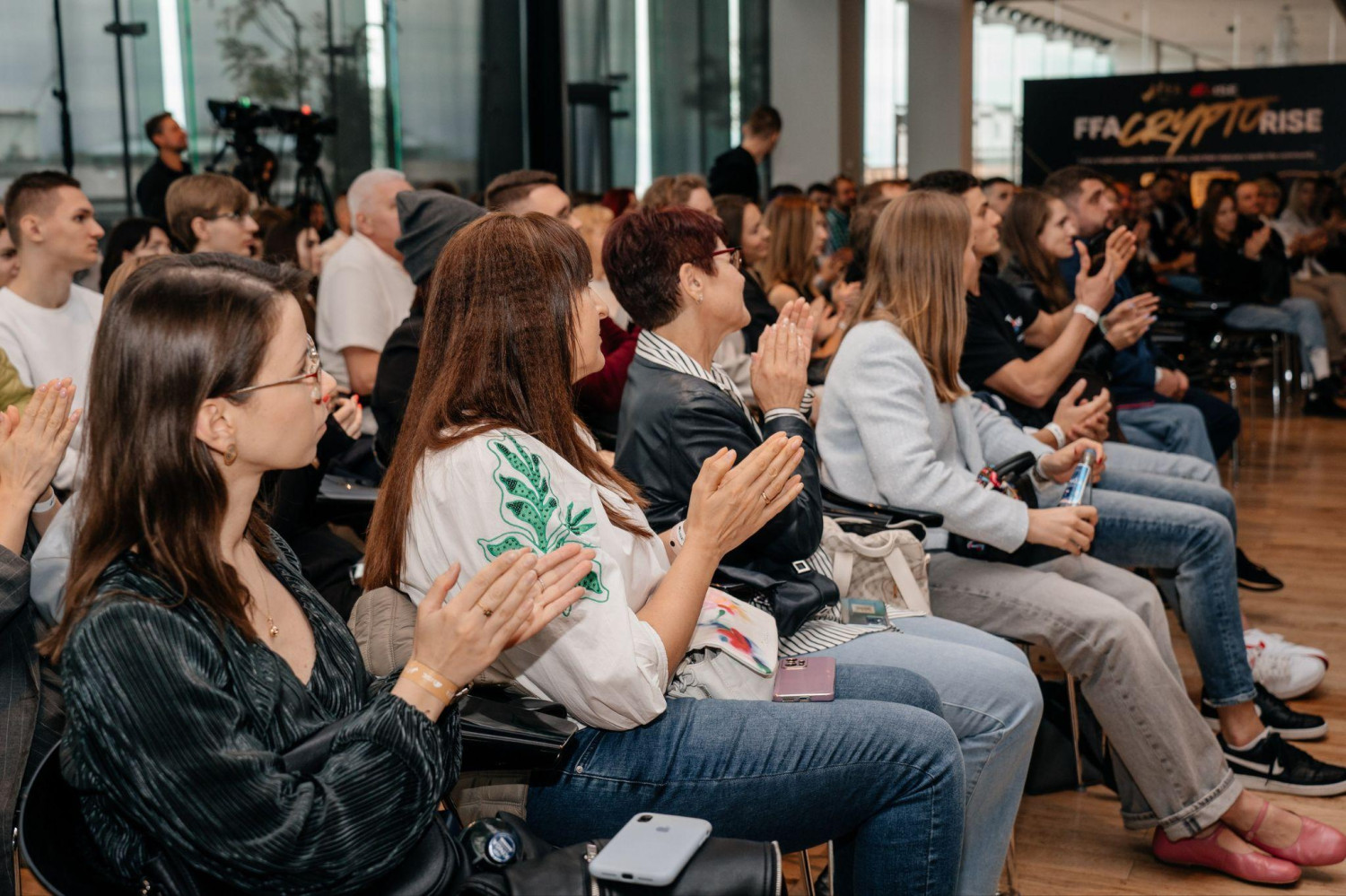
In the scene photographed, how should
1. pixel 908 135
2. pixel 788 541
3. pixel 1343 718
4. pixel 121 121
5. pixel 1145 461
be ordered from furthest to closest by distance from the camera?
pixel 908 135, pixel 121 121, pixel 1145 461, pixel 1343 718, pixel 788 541

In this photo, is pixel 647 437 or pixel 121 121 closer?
pixel 647 437

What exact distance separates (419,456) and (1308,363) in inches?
297

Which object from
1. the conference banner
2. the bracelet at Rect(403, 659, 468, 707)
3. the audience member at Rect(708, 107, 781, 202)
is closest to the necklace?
the bracelet at Rect(403, 659, 468, 707)

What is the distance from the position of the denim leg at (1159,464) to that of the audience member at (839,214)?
350cm

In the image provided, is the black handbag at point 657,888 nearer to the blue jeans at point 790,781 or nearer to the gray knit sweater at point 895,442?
the blue jeans at point 790,781

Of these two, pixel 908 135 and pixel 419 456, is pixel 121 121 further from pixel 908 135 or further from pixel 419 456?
pixel 908 135

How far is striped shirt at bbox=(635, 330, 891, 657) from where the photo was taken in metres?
2.10

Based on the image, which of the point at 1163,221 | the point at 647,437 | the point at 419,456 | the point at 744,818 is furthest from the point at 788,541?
the point at 1163,221

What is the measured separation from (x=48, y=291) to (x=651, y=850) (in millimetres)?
2672

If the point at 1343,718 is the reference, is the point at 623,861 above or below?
above

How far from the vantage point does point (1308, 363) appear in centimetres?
782

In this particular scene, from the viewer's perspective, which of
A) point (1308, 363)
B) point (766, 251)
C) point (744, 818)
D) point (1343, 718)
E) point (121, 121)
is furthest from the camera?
point (1308, 363)

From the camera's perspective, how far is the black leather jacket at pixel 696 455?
2.12m

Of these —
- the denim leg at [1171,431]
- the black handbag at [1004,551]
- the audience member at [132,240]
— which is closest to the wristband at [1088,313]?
the black handbag at [1004,551]
